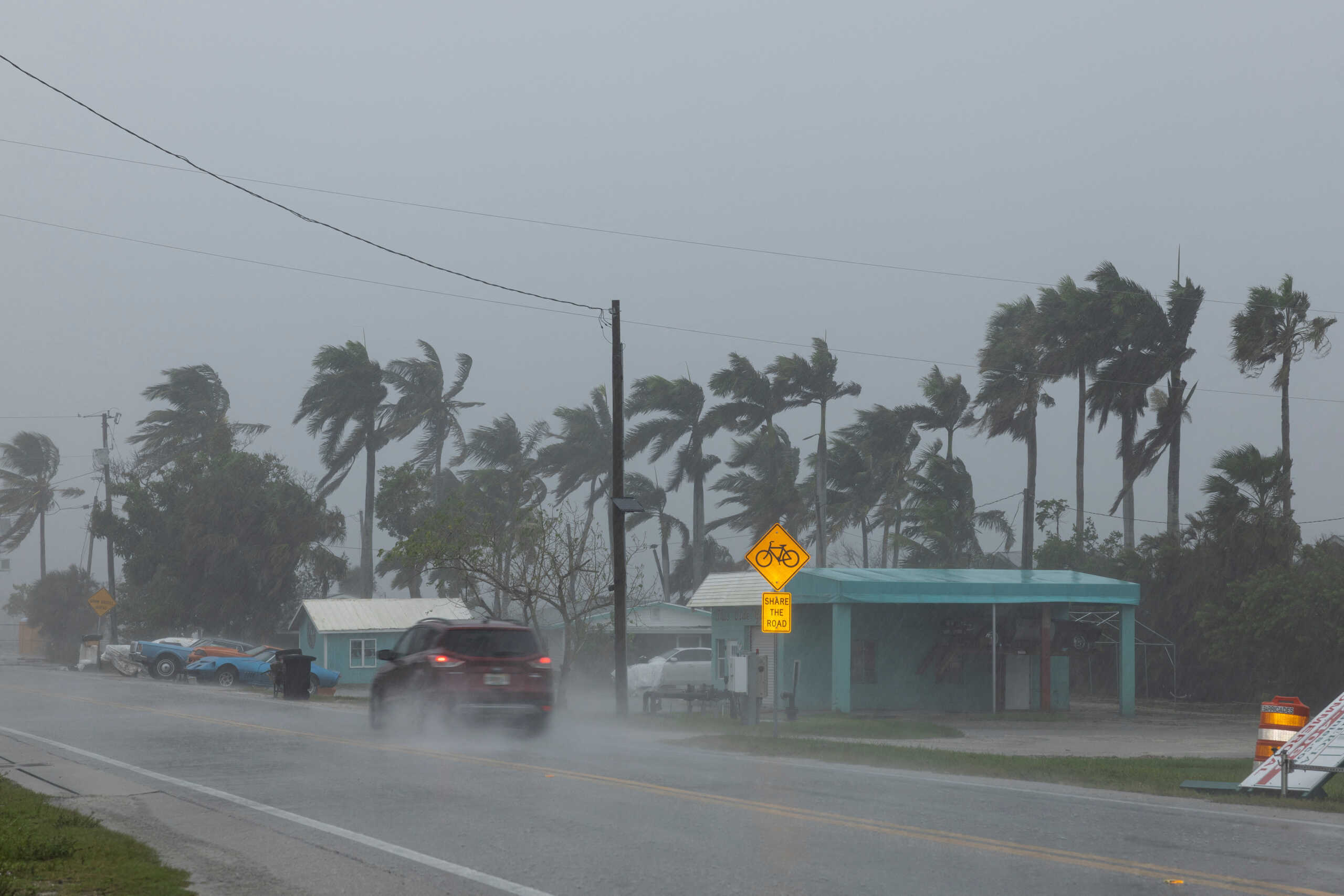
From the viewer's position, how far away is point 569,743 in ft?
62.7

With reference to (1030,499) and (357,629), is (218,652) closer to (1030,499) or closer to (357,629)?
(357,629)

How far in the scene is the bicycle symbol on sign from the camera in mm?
19469

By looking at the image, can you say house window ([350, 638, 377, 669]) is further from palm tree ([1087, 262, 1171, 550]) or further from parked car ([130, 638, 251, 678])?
palm tree ([1087, 262, 1171, 550])

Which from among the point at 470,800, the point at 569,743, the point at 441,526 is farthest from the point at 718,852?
the point at 441,526

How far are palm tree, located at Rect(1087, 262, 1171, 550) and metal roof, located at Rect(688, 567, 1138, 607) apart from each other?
16.4 metres

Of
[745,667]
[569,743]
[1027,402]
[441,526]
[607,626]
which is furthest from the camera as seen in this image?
[1027,402]

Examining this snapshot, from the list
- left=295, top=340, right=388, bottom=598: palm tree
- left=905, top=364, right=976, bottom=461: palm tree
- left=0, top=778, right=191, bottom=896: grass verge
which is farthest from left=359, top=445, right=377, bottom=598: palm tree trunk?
Answer: left=0, top=778, right=191, bottom=896: grass verge

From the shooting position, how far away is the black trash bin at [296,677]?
35281mm

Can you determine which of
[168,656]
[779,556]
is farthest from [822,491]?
[779,556]

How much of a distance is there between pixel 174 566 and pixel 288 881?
193 ft

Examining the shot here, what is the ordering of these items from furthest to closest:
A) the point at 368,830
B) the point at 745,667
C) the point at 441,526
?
the point at 441,526
the point at 745,667
the point at 368,830

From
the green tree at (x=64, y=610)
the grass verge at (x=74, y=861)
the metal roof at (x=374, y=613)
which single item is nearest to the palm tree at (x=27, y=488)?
the green tree at (x=64, y=610)

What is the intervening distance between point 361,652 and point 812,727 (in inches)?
1239

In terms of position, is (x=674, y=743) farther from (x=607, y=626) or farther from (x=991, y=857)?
(x=607, y=626)
